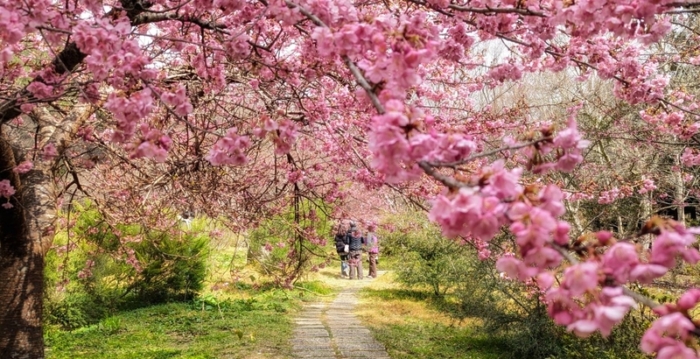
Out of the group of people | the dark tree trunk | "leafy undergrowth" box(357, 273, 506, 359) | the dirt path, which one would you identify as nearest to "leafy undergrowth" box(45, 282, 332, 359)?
the dirt path

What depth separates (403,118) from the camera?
124 cm

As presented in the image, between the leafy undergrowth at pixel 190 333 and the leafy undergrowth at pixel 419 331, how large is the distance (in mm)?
1260

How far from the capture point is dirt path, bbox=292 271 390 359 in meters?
5.89

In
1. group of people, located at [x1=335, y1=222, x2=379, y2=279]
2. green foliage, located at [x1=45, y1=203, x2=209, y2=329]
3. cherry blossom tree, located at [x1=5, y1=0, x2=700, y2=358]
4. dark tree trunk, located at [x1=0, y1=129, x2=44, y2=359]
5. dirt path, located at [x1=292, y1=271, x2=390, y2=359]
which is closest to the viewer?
cherry blossom tree, located at [x1=5, y1=0, x2=700, y2=358]

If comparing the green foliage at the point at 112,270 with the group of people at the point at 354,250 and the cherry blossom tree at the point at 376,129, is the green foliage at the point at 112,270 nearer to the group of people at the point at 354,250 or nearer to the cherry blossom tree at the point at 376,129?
the cherry blossom tree at the point at 376,129

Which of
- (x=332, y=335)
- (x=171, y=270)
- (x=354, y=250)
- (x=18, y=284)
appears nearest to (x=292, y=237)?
(x=332, y=335)

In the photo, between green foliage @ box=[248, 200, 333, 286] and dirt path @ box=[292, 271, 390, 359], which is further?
dirt path @ box=[292, 271, 390, 359]

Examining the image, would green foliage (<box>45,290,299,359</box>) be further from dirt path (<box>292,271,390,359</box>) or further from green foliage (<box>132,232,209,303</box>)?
green foliage (<box>132,232,209,303</box>)

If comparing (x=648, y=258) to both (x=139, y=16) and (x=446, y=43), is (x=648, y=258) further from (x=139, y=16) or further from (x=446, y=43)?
(x=139, y=16)

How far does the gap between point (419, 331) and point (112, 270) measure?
4.78m

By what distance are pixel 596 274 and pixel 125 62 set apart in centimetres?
185

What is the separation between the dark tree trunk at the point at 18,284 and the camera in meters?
4.23

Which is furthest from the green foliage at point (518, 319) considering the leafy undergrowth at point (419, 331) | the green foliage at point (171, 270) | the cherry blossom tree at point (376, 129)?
the green foliage at point (171, 270)

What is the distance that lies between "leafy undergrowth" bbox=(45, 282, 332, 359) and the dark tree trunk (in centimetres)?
150
